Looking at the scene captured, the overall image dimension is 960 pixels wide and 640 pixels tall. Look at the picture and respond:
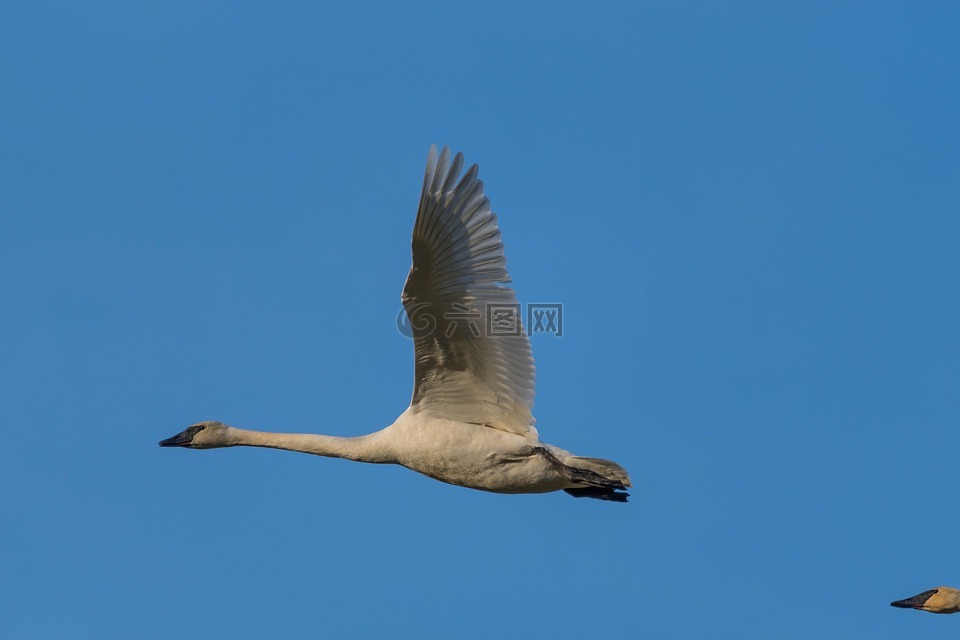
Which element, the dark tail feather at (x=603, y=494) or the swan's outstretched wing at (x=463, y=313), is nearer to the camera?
the swan's outstretched wing at (x=463, y=313)

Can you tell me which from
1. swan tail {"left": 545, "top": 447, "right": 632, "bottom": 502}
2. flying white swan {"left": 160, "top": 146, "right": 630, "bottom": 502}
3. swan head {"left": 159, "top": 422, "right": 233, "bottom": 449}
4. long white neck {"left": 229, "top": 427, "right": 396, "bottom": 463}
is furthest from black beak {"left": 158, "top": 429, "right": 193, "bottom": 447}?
swan tail {"left": 545, "top": 447, "right": 632, "bottom": 502}

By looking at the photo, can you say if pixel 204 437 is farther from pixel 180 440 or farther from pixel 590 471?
pixel 590 471

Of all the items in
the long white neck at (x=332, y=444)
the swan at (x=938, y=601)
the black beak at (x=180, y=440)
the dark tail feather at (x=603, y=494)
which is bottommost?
the swan at (x=938, y=601)

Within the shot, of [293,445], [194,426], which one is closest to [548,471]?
[293,445]

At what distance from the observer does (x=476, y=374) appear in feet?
47.6

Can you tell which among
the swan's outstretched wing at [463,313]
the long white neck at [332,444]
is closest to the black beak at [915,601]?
the swan's outstretched wing at [463,313]

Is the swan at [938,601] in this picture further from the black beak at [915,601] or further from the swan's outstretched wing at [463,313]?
the swan's outstretched wing at [463,313]

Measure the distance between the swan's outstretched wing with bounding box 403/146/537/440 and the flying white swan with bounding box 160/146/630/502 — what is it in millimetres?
10

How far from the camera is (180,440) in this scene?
16312 millimetres

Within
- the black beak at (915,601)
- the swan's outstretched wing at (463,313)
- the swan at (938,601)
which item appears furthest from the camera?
the black beak at (915,601)

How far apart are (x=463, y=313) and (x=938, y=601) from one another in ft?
21.5

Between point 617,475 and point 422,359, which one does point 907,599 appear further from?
point 422,359

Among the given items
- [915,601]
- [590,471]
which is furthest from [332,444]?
[915,601]

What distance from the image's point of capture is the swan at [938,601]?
15773 mm
